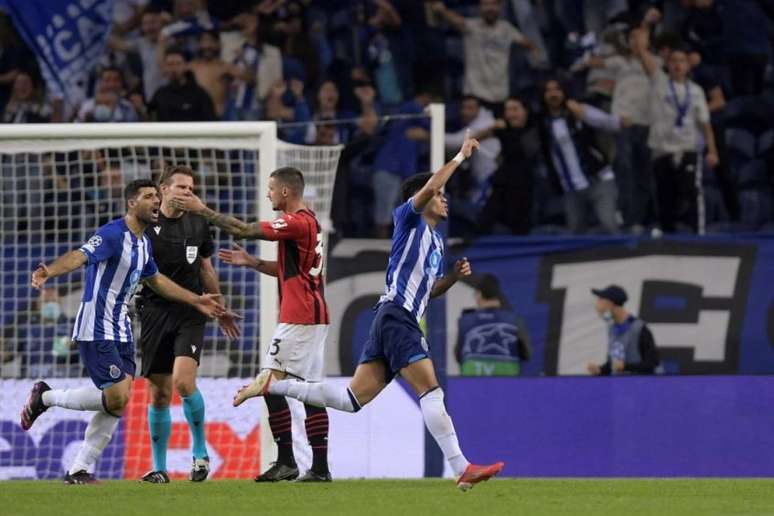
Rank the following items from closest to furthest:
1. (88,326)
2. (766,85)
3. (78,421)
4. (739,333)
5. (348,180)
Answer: (88,326)
(78,421)
(739,333)
(348,180)
(766,85)

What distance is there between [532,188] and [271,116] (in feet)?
9.87

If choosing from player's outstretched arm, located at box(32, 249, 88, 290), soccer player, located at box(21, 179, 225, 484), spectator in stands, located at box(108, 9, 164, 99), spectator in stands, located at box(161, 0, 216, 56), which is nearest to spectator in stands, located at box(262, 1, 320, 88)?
spectator in stands, located at box(161, 0, 216, 56)

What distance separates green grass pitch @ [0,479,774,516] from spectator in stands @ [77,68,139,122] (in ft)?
22.1

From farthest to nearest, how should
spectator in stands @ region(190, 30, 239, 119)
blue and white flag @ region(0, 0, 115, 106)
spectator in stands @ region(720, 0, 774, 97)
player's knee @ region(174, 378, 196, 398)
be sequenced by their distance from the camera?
spectator in stands @ region(720, 0, 774, 97)
blue and white flag @ region(0, 0, 115, 106)
spectator in stands @ region(190, 30, 239, 119)
player's knee @ region(174, 378, 196, 398)

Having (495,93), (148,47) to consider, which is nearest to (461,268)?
(495,93)

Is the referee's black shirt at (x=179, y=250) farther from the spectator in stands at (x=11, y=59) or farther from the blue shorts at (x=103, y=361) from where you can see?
the spectator in stands at (x=11, y=59)

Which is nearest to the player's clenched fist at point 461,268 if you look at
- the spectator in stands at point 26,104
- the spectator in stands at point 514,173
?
the spectator in stands at point 514,173

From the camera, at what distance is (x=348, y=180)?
56.9ft

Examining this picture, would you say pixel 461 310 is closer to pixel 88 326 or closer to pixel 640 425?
pixel 640 425

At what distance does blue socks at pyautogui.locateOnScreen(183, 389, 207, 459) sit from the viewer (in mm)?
11811

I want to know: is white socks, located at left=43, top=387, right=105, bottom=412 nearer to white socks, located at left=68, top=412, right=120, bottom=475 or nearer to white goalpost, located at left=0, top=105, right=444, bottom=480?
white socks, located at left=68, top=412, right=120, bottom=475

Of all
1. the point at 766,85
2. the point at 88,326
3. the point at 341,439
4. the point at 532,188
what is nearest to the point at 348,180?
the point at 532,188

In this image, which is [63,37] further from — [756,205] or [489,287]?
[756,205]

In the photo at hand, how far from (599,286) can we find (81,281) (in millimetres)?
5109
